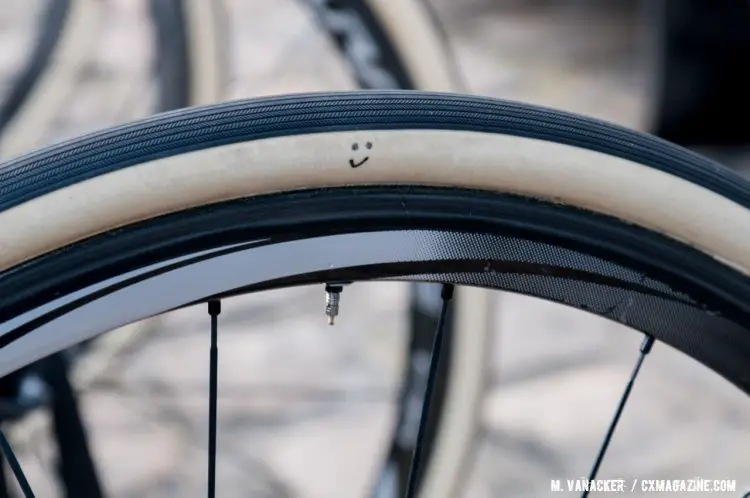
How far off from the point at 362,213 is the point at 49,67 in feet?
2.81

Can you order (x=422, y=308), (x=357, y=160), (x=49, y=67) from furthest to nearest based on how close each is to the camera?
(x=49, y=67) < (x=422, y=308) < (x=357, y=160)

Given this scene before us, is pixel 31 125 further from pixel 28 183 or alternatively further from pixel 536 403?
pixel 28 183

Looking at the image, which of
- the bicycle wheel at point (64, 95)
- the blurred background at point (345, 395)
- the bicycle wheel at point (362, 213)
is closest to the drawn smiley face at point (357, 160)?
the bicycle wheel at point (362, 213)

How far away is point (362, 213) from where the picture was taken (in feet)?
1.38

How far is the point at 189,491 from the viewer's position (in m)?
1.08

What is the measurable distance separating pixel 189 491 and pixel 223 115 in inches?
29.9

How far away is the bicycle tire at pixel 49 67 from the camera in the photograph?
3.68 ft

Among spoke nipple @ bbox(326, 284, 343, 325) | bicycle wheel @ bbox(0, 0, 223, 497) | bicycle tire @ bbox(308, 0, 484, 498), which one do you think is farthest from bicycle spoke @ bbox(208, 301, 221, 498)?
bicycle tire @ bbox(308, 0, 484, 498)

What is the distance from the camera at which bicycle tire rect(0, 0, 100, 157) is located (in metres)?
1.12

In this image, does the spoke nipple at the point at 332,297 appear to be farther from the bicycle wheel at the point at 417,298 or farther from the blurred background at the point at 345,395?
the blurred background at the point at 345,395

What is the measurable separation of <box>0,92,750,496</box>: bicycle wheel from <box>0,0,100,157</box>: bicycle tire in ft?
2.55

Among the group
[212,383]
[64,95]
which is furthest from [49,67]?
[212,383]

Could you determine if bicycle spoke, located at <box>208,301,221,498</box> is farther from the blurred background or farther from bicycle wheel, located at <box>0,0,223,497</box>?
the blurred background

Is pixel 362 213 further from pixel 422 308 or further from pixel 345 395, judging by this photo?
pixel 345 395
